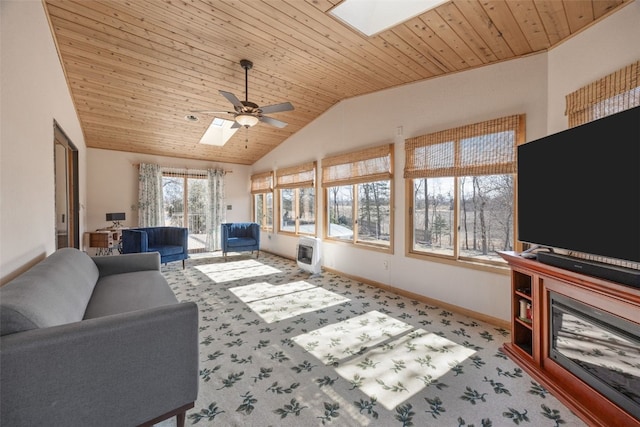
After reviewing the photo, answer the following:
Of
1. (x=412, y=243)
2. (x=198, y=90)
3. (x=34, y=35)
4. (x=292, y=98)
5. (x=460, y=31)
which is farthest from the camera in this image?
(x=292, y=98)

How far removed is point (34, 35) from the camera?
2172 millimetres

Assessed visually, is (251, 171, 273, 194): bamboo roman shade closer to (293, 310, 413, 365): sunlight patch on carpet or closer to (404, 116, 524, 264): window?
(404, 116, 524, 264): window

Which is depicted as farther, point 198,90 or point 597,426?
point 198,90

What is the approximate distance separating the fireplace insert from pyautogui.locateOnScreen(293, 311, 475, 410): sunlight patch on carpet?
2.21 ft

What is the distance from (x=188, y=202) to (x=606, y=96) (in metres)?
7.42

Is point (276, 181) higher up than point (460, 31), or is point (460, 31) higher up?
point (460, 31)

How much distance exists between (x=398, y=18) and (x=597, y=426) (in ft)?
10.6

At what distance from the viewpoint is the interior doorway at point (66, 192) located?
3.45 metres

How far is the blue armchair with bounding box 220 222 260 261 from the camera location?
584cm

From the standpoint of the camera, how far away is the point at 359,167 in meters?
4.27

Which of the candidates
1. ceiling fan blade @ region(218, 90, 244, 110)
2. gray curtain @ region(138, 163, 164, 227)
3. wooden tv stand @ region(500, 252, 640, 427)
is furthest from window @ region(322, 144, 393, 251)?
gray curtain @ region(138, 163, 164, 227)

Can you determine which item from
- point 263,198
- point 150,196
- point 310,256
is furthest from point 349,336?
point 150,196

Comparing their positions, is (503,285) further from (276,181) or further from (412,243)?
(276,181)

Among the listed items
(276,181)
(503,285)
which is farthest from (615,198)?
(276,181)
